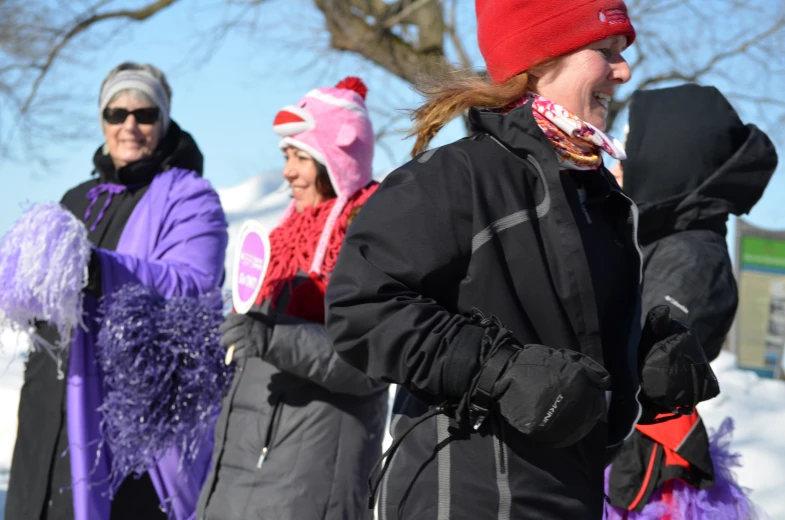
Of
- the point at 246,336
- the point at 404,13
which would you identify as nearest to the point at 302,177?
the point at 246,336

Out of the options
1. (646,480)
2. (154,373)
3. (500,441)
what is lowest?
(646,480)

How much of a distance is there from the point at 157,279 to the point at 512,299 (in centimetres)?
200

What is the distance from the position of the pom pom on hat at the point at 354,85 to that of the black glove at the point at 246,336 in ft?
3.98

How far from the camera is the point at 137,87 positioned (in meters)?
3.99

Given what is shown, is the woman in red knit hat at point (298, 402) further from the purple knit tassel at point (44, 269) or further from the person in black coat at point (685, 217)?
the person in black coat at point (685, 217)

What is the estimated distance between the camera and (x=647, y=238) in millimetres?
3033

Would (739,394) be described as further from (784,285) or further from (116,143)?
(116,143)

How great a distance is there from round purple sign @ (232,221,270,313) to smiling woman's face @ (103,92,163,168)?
33.5 inches

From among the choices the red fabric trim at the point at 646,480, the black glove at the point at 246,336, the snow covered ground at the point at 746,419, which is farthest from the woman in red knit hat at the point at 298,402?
the red fabric trim at the point at 646,480

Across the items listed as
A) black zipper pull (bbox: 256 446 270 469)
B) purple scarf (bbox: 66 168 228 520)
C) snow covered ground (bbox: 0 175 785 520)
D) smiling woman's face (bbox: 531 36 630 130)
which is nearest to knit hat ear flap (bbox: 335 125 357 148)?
snow covered ground (bbox: 0 175 785 520)

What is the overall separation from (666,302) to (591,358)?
0.95m

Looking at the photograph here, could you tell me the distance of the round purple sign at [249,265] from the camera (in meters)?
3.11

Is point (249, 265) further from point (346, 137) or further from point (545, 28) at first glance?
point (545, 28)

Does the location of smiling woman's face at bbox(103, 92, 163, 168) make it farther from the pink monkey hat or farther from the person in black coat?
the person in black coat
